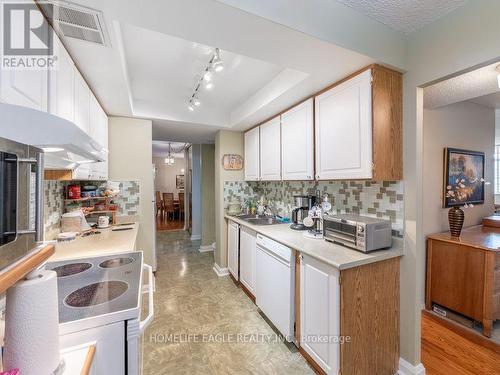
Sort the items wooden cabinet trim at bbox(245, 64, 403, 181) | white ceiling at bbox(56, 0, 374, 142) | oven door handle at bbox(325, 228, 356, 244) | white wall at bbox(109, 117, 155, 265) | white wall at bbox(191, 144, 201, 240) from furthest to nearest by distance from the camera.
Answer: white wall at bbox(191, 144, 201, 240) < white wall at bbox(109, 117, 155, 265) < oven door handle at bbox(325, 228, 356, 244) < wooden cabinet trim at bbox(245, 64, 403, 181) < white ceiling at bbox(56, 0, 374, 142)

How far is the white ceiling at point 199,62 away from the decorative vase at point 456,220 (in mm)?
1883

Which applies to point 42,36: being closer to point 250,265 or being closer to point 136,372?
point 136,372

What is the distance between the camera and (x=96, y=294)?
3.51ft

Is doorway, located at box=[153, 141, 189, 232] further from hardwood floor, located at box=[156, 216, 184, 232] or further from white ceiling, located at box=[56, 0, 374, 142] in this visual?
white ceiling, located at box=[56, 0, 374, 142]

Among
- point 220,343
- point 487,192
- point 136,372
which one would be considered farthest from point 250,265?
point 487,192

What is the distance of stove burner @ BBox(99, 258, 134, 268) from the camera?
142 centimetres

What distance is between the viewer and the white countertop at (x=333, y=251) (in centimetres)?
142

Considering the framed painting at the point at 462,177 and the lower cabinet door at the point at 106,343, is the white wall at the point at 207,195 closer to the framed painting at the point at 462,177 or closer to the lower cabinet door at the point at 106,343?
the lower cabinet door at the point at 106,343

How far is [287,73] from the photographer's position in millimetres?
2023

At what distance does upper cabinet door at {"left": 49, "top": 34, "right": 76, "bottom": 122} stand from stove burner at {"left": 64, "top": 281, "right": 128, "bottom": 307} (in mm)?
942

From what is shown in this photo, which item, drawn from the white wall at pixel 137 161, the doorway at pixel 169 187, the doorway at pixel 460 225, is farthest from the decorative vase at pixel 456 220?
the doorway at pixel 169 187

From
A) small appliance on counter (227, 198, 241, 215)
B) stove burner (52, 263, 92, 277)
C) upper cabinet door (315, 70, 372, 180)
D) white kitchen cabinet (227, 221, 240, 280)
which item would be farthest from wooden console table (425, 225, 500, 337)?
stove burner (52, 263, 92, 277)

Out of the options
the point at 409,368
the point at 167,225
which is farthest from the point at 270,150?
the point at 167,225

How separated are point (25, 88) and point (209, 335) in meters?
2.16
